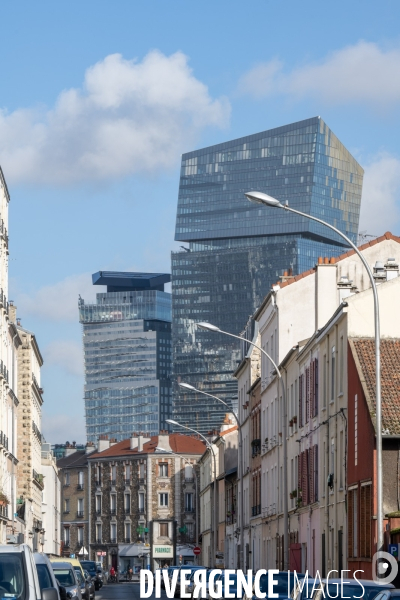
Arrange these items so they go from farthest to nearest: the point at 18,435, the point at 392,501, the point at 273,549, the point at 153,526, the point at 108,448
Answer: the point at 108,448 → the point at 153,526 → the point at 18,435 → the point at 273,549 → the point at 392,501

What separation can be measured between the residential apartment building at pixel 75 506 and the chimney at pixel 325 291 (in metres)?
104

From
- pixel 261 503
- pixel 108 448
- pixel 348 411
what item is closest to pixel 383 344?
Answer: pixel 348 411

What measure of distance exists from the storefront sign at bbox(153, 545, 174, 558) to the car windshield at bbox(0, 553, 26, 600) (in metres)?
97.2

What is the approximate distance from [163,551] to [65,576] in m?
84.4

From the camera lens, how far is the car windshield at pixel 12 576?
556 inches

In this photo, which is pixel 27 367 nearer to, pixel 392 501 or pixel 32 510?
pixel 32 510

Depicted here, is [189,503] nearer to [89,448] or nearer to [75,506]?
[75,506]

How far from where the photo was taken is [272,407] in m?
61.8

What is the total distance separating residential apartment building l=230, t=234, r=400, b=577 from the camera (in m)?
36.3

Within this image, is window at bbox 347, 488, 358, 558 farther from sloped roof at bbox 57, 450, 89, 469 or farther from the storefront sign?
sloped roof at bbox 57, 450, 89, 469

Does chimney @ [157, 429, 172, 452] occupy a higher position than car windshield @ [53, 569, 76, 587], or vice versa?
chimney @ [157, 429, 172, 452]

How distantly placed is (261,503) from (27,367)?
28.3 metres

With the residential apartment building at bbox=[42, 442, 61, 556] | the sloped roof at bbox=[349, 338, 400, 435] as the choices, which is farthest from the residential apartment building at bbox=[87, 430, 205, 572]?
the sloped roof at bbox=[349, 338, 400, 435]

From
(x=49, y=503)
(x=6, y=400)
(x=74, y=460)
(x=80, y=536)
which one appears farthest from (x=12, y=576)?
(x=74, y=460)
